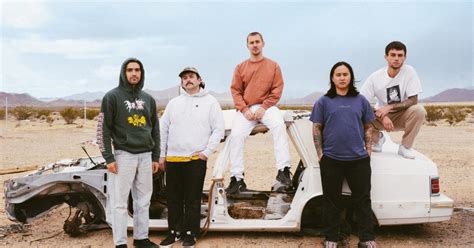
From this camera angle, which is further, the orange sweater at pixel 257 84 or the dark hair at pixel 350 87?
the orange sweater at pixel 257 84

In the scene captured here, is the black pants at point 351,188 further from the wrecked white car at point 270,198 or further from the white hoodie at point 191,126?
the white hoodie at point 191,126

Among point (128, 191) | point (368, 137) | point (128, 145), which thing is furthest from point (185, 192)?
point (368, 137)

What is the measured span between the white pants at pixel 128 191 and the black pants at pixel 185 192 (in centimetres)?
28

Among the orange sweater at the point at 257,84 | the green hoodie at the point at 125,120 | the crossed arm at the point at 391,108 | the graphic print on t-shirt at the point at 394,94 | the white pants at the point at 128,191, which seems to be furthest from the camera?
the orange sweater at the point at 257,84

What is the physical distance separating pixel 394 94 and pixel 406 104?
21 centimetres

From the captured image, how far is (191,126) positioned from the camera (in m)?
6.04

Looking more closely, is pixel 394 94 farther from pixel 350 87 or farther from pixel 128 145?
pixel 128 145

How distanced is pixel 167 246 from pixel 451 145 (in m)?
16.1

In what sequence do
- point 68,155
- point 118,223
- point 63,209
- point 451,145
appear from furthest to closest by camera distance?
point 451,145, point 68,155, point 63,209, point 118,223

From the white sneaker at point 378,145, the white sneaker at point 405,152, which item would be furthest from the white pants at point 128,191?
the white sneaker at point 405,152

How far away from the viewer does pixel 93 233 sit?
6.90m

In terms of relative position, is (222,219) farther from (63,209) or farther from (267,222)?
(63,209)

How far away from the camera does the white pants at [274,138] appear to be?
6207mm

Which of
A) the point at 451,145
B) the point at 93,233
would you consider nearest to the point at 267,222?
the point at 93,233
